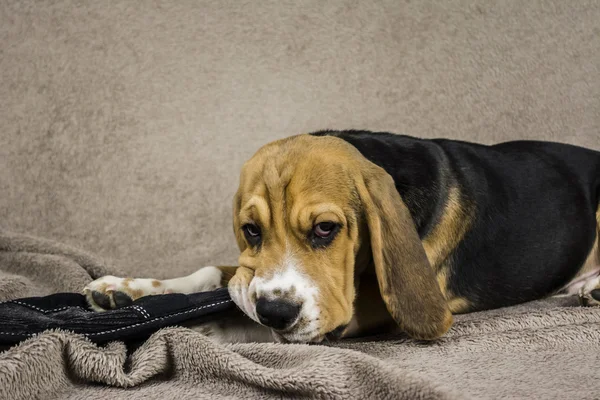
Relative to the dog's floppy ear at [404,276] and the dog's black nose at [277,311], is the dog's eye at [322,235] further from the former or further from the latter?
the dog's black nose at [277,311]

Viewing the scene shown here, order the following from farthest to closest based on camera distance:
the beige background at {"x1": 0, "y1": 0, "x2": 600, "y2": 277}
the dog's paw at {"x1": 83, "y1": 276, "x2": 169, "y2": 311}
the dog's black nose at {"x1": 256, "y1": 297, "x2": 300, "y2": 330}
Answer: the beige background at {"x1": 0, "y1": 0, "x2": 600, "y2": 277} < the dog's paw at {"x1": 83, "y1": 276, "x2": 169, "y2": 311} < the dog's black nose at {"x1": 256, "y1": 297, "x2": 300, "y2": 330}

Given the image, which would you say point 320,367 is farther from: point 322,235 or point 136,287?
point 136,287

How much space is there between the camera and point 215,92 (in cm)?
Result: 459

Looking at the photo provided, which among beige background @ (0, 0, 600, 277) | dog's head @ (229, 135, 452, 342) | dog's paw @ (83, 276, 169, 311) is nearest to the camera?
dog's head @ (229, 135, 452, 342)

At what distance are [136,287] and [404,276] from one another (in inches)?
47.2

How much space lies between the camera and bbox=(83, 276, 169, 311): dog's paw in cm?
264

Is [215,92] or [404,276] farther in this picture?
[215,92]

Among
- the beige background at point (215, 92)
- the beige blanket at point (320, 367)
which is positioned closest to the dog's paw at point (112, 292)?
the beige blanket at point (320, 367)

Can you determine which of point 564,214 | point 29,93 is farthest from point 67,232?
point 564,214

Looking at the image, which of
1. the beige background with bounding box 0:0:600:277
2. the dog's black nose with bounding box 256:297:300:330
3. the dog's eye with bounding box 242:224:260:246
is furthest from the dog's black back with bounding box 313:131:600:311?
the beige background with bounding box 0:0:600:277

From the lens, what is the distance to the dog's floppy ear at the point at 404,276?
2.49m

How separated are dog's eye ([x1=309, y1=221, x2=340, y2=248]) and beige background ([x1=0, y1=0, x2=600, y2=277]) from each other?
6.47ft

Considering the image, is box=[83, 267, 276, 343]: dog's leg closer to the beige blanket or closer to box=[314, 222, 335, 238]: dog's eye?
the beige blanket

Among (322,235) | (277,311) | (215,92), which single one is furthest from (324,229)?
(215,92)
